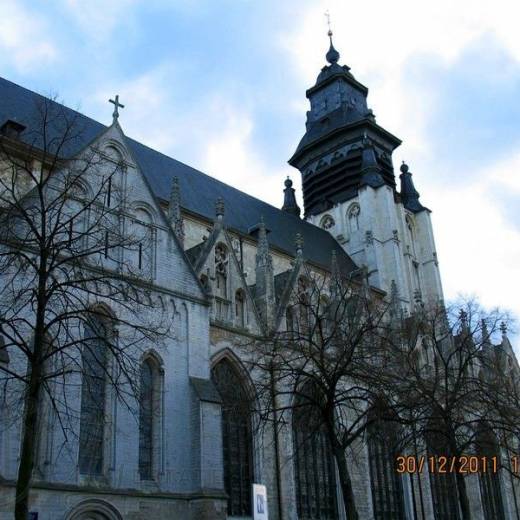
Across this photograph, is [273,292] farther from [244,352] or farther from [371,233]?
[371,233]

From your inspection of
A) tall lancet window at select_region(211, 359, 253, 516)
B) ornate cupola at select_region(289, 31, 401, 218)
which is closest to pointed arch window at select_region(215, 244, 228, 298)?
tall lancet window at select_region(211, 359, 253, 516)

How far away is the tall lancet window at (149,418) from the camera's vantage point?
785 inches

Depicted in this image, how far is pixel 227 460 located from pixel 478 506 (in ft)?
57.8

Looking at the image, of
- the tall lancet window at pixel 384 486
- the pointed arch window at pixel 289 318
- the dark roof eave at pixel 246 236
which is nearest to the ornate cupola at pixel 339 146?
the dark roof eave at pixel 246 236

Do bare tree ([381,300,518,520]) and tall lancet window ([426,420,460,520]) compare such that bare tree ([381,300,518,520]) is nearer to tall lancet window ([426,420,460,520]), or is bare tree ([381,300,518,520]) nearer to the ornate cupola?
tall lancet window ([426,420,460,520])

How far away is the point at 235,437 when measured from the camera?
24.3 metres

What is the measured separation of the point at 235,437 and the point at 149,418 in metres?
4.61

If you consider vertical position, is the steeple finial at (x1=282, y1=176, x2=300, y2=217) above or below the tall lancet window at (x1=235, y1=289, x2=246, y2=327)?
above

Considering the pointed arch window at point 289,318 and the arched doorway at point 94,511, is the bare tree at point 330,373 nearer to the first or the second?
the pointed arch window at point 289,318

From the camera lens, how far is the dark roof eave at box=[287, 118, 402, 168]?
47719 millimetres

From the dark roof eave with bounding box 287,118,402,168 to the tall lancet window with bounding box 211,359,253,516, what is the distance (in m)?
27.2

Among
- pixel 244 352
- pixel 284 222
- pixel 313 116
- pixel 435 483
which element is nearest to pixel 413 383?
pixel 244 352
